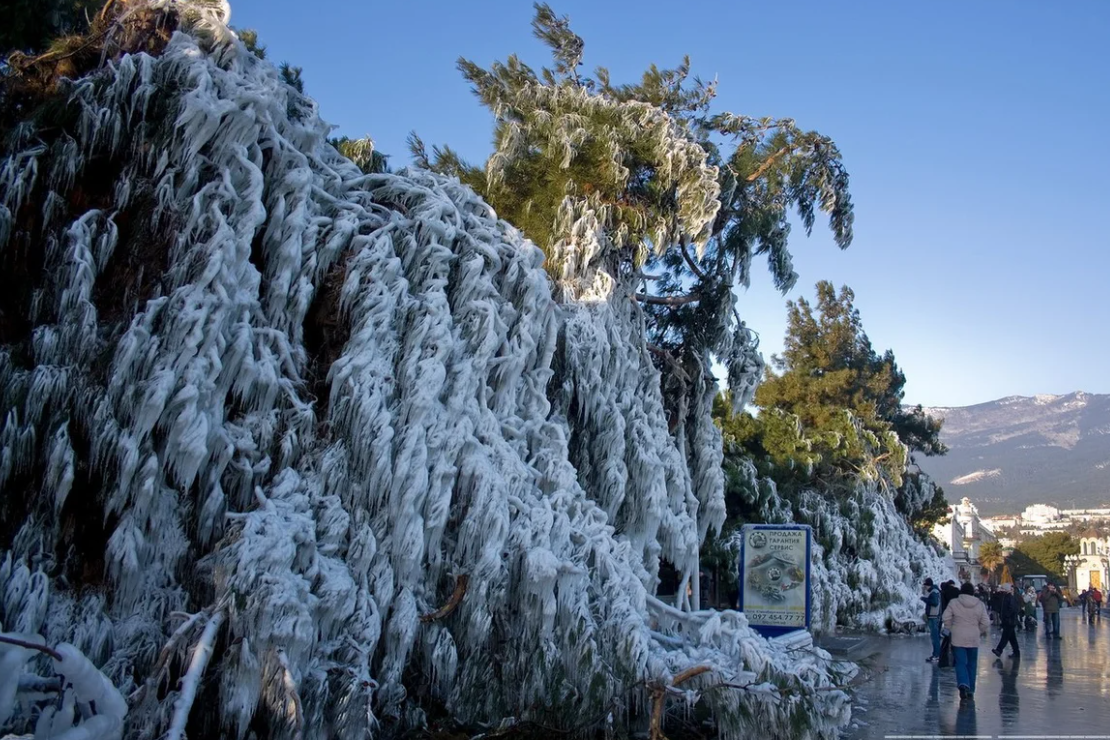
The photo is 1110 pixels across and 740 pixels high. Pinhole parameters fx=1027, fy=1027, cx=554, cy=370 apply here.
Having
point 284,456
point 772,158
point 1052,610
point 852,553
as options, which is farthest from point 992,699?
point 852,553

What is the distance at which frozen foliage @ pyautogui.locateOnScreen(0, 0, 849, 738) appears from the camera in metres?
7.35

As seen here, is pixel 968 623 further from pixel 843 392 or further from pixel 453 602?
pixel 843 392

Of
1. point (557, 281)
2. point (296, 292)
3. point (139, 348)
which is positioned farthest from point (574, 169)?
point (139, 348)

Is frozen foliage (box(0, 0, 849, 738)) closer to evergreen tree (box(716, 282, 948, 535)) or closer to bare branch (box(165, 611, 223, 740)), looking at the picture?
bare branch (box(165, 611, 223, 740))

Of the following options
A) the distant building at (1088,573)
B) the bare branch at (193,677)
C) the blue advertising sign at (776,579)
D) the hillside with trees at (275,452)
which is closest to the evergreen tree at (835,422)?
the blue advertising sign at (776,579)

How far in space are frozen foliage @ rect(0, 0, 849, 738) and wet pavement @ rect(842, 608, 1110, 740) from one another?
62.3 inches

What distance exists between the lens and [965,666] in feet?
43.0

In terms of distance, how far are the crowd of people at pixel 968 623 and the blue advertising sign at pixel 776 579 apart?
6.78 ft

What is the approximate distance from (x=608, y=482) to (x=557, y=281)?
3.28m

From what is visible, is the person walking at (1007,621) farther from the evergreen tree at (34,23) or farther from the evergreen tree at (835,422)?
the evergreen tree at (34,23)

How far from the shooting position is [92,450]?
7.46m

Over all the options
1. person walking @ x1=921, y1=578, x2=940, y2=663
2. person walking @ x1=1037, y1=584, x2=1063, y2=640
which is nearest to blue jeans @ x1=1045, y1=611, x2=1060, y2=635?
person walking @ x1=1037, y1=584, x2=1063, y2=640

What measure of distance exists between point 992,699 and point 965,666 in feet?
2.10

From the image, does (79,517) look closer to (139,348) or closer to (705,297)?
(139,348)
